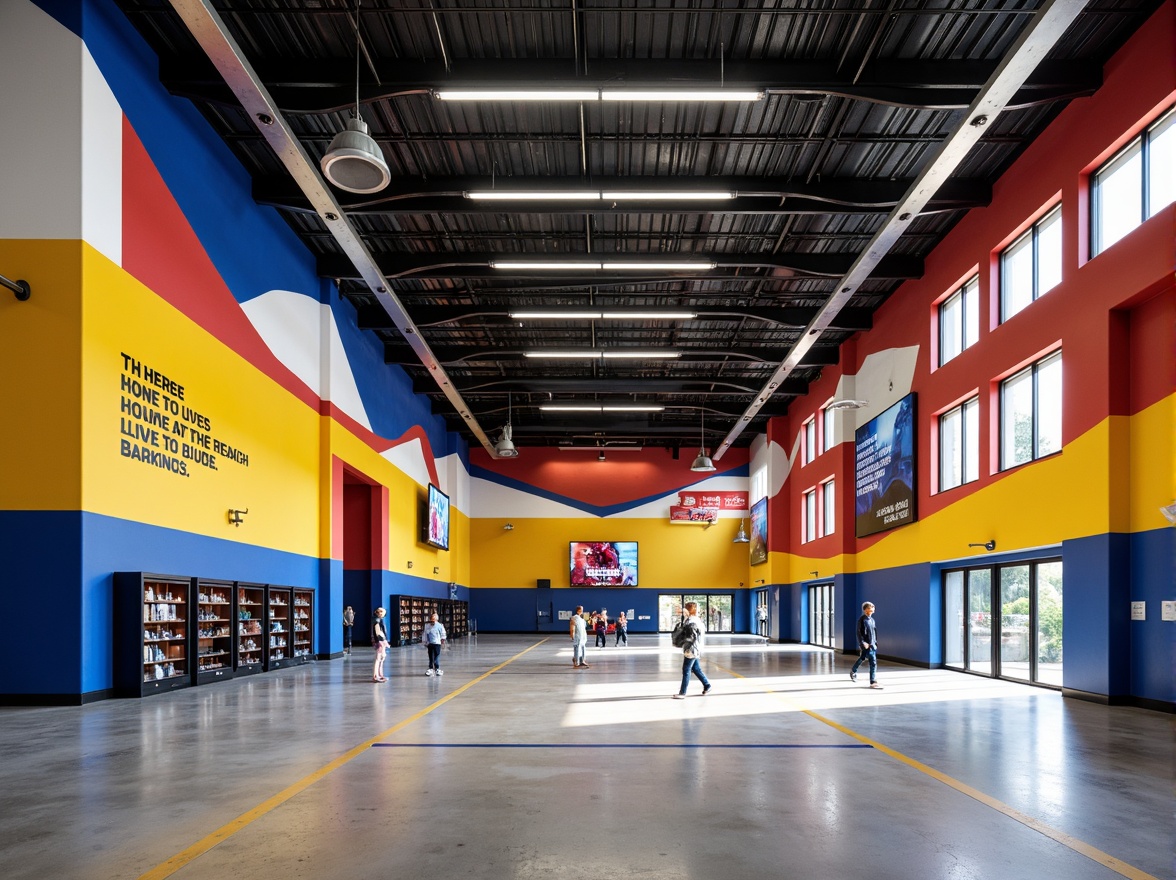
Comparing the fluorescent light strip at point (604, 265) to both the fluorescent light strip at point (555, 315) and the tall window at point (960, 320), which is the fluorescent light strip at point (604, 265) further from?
the tall window at point (960, 320)

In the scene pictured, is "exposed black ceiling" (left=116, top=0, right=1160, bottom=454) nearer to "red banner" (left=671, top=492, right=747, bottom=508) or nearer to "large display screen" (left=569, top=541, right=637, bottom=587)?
"red banner" (left=671, top=492, right=747, bottom=508)

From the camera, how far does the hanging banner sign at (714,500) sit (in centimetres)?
4200

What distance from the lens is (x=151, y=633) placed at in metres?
12.9

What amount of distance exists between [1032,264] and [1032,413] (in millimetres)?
2551

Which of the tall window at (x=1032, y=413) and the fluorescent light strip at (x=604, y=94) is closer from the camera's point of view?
the fluorescent light strip at (x=604, y=94)

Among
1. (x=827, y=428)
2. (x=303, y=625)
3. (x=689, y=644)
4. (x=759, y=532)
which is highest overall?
(x=827, y=428)

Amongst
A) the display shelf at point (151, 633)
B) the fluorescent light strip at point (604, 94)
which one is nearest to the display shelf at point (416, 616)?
the display shelf at point (151, 633)

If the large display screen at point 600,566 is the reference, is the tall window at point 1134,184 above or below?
above

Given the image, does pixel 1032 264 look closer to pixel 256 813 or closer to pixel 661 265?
pixel 661 265

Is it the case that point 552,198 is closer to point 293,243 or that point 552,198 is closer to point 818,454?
point 293,243

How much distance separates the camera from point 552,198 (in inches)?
635

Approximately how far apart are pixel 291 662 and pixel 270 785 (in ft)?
41.4

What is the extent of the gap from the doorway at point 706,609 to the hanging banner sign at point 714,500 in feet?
13.6

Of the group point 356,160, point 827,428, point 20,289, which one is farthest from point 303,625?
point 827,428
